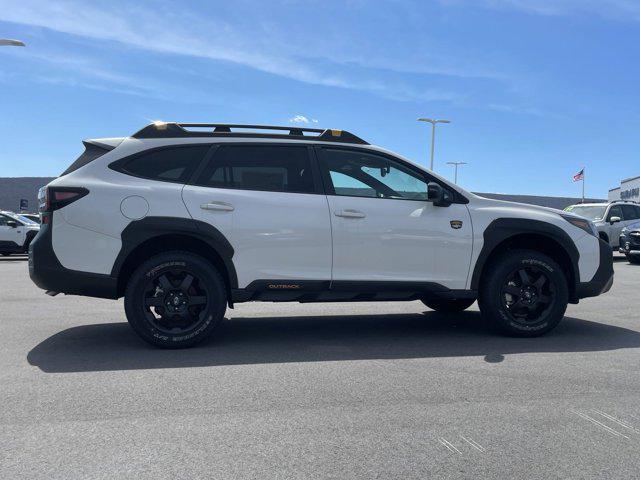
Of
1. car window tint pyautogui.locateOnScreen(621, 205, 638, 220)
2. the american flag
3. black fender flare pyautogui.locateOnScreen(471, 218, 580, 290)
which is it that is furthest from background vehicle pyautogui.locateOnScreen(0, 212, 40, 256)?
the american flag

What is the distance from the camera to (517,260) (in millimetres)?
5418

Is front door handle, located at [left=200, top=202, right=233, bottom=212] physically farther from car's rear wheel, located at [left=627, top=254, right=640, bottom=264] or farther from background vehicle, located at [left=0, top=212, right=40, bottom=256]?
background vehicle, located at [left=0, top=212, right=40, bottom=256]

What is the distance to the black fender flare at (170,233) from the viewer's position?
4.75m

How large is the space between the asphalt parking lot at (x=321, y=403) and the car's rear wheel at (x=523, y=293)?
18 centimetres

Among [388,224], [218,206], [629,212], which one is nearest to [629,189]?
[629,212]

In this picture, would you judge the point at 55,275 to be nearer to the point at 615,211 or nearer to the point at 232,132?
the point at 232,132

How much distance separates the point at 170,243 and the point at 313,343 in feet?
5.12

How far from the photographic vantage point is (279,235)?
4.95m

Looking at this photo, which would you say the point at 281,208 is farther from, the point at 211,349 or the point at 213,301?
the point at 211,349

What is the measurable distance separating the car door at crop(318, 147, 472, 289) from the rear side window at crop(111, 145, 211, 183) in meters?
1.16

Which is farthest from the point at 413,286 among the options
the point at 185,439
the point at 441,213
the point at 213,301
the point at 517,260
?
the point at 185,439

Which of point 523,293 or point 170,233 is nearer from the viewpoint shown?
point 170,233

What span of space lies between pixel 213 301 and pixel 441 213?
2219 millimetres

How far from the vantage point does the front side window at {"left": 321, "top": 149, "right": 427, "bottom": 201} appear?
17.3 feet
